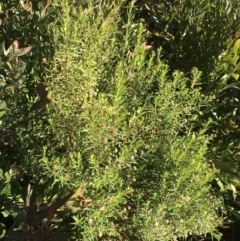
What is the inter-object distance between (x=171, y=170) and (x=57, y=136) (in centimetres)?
49

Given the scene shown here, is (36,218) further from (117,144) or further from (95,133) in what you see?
(117,144)

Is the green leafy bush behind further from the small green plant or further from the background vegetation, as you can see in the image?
the small green plant

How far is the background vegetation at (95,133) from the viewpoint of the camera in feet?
6.10

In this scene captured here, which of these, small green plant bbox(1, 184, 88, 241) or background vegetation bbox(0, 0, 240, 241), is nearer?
small green plant bbox(1, 184, 88, 241)

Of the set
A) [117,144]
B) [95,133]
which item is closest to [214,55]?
[117,144]

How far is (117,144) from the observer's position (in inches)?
80.4

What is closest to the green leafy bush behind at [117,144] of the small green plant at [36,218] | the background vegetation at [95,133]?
the background vegetation at [95,133]

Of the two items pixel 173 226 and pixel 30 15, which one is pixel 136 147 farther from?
pixel 30 15

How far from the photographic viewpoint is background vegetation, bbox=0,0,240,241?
186cm

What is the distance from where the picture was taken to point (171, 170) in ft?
6.42

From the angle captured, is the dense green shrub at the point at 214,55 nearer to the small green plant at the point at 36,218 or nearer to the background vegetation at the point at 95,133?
the background vegetation at the point at 95,133

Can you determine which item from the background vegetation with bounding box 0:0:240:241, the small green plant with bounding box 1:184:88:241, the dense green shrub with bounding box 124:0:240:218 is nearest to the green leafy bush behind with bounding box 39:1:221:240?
the background vegetation with bounding box 0:0:240:241

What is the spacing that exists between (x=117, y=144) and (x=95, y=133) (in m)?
0.25

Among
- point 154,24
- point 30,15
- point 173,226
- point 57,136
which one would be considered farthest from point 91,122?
point 154,24
